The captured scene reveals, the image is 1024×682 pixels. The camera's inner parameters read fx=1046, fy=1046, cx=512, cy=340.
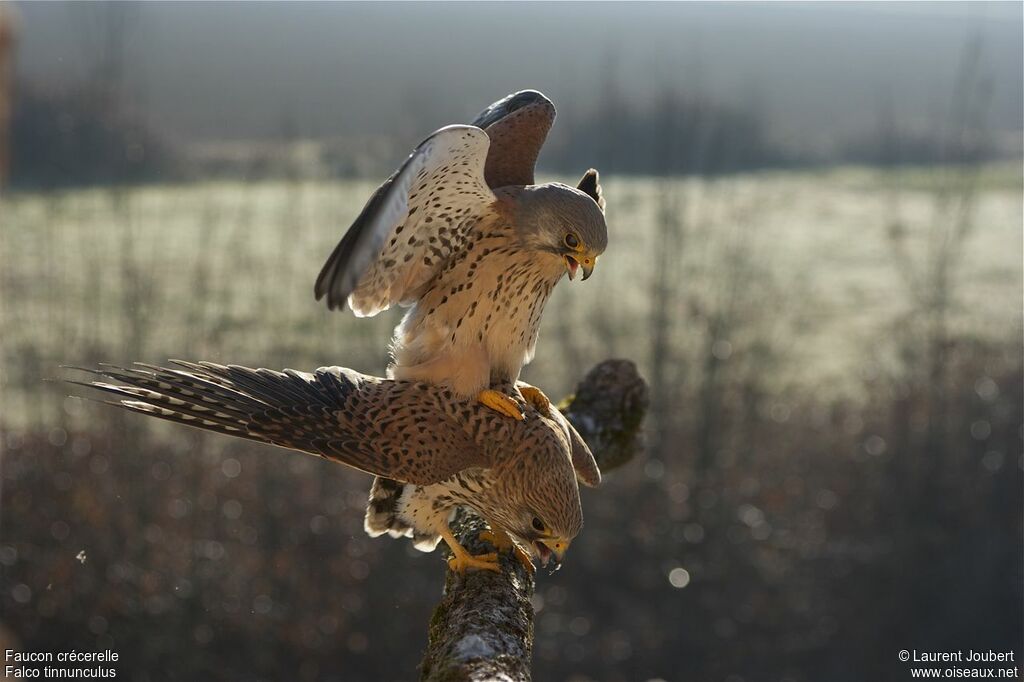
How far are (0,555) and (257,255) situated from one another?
10.2 feet

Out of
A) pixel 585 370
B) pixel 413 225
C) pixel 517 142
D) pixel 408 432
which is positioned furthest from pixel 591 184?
pixel 585 370

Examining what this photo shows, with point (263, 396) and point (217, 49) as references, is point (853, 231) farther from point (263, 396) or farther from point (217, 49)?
point (263, 396)

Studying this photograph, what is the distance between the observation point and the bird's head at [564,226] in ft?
9.26

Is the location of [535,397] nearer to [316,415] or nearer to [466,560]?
[466,560]

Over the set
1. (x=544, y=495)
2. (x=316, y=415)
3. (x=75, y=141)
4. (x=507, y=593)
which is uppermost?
(x=75, y=141)

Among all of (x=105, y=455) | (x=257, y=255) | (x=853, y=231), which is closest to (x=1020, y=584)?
(x=853, y=231)

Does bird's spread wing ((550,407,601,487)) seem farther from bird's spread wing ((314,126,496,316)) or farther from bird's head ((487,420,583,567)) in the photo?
bird's spread wing ((314,126,496,316))

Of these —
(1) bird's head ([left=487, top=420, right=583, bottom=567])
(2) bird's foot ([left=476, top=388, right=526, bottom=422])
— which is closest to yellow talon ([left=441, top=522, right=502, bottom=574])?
(1) bird's head ([left=487, top=420, right=583, bottom=567])

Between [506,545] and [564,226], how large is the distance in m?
0.99

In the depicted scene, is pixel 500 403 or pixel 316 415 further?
pixel 500 403

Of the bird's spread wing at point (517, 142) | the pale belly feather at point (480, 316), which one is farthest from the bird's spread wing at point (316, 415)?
the bird's spread wing at point (517, 142)

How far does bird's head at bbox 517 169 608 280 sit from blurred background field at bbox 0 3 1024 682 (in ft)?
18.2

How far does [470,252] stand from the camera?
2.99 meters

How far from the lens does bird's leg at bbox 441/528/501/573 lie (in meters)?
2.98
